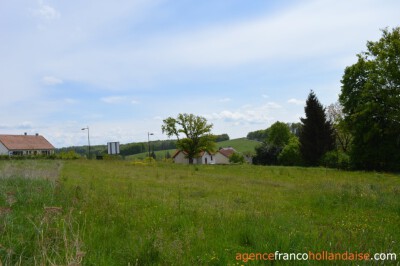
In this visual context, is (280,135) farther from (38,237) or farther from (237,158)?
(38,237)

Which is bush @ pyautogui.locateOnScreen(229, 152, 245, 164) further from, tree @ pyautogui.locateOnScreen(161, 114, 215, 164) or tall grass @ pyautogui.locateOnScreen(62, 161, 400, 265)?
tall grass @ pyautogui.locateOnScreen(62, 161, 400, 265)

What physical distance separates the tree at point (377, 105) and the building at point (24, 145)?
66.9m

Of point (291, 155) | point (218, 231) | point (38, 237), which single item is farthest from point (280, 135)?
point (38, 237)

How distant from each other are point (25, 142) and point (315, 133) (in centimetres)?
7253

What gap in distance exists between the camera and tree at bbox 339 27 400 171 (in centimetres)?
3259

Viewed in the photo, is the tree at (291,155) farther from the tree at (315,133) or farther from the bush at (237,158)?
the bush at (237,158)

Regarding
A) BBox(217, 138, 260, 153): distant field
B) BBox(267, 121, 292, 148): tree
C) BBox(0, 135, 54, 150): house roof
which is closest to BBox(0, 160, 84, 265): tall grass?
BBox(267, 121, 292, 148): tree

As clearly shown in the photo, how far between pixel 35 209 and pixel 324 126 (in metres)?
46.6

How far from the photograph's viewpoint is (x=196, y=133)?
64.2 m

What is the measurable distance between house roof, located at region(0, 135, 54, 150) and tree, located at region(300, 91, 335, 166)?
68408 mm

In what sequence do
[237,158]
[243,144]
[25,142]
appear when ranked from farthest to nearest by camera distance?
[243,144] < [237,158] < [25,142]

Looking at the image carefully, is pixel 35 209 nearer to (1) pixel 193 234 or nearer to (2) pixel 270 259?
(1) pixel 193 234

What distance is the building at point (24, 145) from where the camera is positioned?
76.5 metres

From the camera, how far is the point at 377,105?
32906 millimetres
